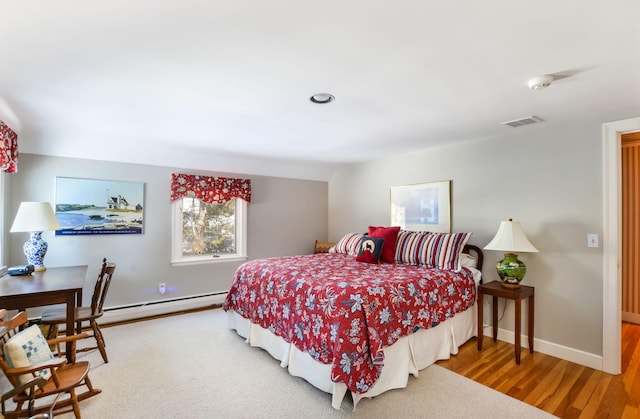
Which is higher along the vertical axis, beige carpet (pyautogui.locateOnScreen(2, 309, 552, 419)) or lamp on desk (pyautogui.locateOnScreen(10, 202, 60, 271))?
lamp on desk (pyautogui.locateOnScreen(10, 202, 60, 271))

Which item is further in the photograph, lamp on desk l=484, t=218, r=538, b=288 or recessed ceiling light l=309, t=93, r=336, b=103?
lamp on desk l=484, t=218, r=538, b=288

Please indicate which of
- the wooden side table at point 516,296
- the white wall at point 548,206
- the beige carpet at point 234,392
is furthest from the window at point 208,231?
the wooden side table at point 516,296

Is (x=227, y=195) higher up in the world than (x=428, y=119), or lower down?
lower down

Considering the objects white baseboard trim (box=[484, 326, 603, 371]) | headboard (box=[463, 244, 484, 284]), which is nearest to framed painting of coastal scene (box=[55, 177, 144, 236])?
headboard (box=[463, 244, 484, 284])

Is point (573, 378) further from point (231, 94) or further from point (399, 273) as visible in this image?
point (231, 94)

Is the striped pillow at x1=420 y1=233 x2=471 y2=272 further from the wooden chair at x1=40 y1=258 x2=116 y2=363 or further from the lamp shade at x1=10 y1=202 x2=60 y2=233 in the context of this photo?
the lamp shade at x1=10 y1=202 x2=60 y2=233

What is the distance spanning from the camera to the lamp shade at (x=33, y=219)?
8.80ft

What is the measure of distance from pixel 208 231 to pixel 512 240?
380 cm

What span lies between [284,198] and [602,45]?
13.6ft

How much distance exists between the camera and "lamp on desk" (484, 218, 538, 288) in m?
2.74

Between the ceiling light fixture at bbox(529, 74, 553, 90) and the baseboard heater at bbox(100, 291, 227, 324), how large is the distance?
4.30m

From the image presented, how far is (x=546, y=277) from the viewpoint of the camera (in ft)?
9.55

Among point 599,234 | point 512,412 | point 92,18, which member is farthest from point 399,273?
point 92,18

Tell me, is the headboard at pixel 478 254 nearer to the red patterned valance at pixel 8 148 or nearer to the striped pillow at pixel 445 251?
the striped pillow at pixel 445 251
